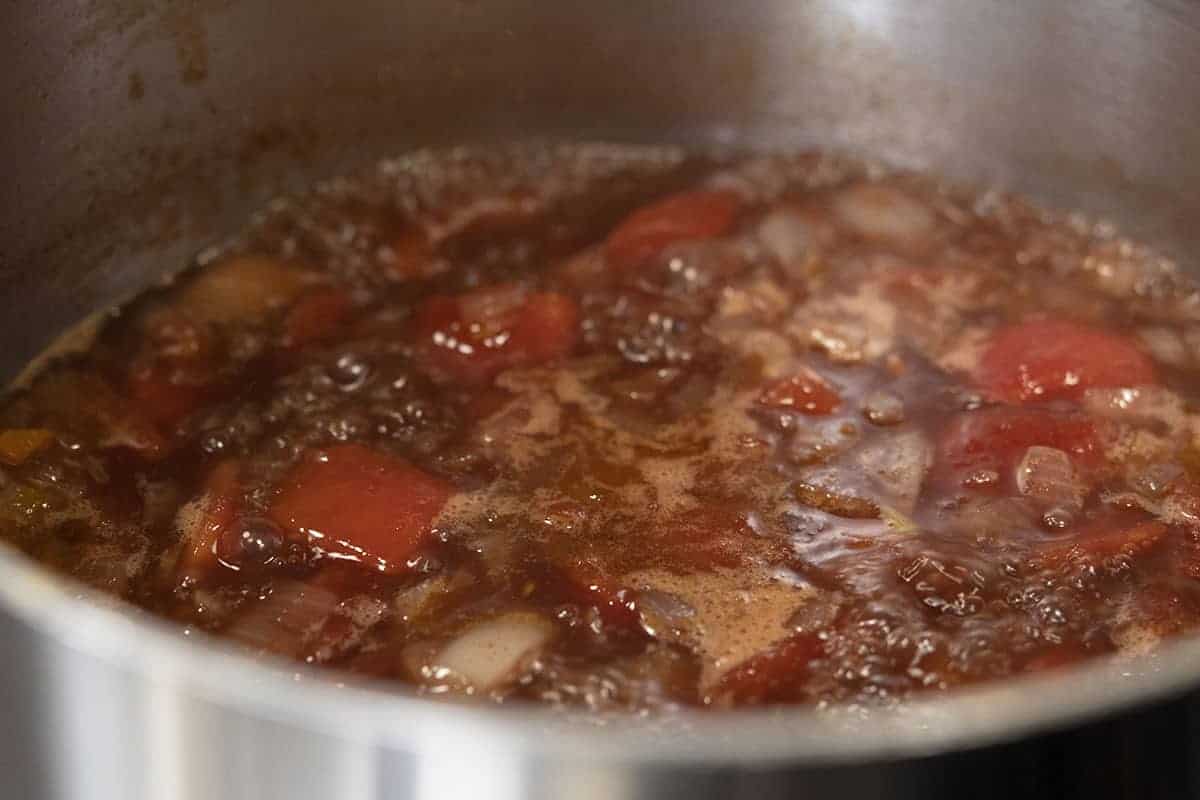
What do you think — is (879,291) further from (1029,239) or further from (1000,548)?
(1000,548)

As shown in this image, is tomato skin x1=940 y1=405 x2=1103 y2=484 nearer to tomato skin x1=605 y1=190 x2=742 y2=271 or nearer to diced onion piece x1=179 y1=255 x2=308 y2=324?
tomato skin x1=605 y1=190 x2=742 y2=271

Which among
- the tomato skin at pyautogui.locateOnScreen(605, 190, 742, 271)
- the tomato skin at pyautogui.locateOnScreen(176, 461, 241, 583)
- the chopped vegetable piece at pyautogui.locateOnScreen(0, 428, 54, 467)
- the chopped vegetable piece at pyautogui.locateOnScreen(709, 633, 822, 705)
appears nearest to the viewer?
the chopped vegetable piece at pyautogui.locateOnScreen(709, 633, 822, 705)

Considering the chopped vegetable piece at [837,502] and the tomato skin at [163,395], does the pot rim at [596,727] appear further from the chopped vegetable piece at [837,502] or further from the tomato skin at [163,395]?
the tomato skin at [163,395]

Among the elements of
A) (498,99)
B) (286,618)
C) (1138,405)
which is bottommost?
(286,618)

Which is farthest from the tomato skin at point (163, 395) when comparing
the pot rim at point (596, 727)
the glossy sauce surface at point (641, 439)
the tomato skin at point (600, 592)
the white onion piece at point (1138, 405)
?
the white onion piece at point (1138, 405)

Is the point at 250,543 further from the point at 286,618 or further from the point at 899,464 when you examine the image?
the point at 899,464

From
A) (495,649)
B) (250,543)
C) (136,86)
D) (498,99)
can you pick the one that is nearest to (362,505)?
(250,543)

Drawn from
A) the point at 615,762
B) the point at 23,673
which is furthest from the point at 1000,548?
the point at 23,673

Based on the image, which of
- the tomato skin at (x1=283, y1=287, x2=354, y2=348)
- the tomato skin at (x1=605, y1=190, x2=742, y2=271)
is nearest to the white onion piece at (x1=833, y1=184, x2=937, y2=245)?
the tomato skin at (x1=605, y1=190, x2=742, y2=271)
